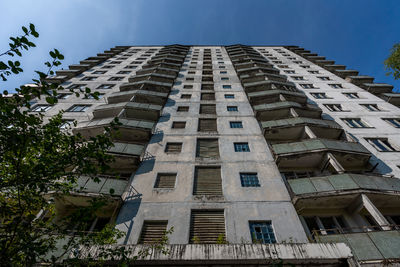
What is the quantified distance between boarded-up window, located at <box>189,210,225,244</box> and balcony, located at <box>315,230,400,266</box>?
4231 millimetres

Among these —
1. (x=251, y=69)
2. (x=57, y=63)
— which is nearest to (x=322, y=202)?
(x=57, y=63)

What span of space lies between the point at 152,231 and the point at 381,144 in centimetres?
1781

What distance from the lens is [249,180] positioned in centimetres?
1123

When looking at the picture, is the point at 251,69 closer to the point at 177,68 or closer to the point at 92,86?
the point at 177,68

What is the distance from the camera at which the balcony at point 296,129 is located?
15.0 m

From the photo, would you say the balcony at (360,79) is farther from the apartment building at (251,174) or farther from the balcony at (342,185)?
the balcony at (342,185)

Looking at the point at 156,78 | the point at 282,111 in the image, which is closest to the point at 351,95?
the point at 282,111

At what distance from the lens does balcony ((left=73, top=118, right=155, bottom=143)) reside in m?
14.7

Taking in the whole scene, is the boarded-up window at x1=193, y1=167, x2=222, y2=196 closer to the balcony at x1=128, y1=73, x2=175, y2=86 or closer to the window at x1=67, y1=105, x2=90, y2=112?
the window at x1=67, y1=105, x2=90, y2=112

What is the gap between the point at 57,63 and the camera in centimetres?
510

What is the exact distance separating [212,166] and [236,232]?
4401 millimetres

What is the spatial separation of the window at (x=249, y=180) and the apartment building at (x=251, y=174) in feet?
0.27

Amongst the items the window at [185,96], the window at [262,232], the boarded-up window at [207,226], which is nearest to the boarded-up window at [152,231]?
the boarded-up window at [207,226]

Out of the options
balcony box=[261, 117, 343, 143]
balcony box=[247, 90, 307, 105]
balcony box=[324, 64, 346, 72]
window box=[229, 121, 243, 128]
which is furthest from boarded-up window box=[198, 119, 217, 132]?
balcony box=[324, 64, 346, 72]
